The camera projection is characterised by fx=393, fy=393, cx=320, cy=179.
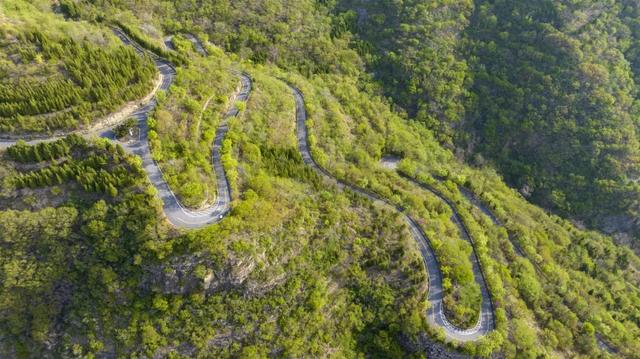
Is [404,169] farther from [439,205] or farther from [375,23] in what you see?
[375,23]

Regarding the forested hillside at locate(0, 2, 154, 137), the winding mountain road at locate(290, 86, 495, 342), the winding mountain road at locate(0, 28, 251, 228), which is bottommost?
the winding mountain road at locate(290, 86, 495, 342)

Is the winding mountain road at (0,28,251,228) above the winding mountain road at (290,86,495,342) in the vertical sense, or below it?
above

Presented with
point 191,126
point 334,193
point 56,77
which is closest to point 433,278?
point 334,193

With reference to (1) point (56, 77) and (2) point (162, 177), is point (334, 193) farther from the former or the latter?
(1) point (56, 77)

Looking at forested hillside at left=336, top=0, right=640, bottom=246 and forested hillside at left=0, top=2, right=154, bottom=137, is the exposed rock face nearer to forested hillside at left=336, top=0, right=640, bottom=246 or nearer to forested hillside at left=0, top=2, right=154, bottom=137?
forested hillside at left=0, top=2, right=154, bottom=137

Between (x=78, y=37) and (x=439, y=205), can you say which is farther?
(x=439, y=205)

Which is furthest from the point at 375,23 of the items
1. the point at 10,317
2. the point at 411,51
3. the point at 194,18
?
the point at 10,317

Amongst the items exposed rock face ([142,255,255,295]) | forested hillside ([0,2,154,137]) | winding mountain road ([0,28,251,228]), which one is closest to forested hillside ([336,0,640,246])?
winding mountain road ([0,28,251,228])
